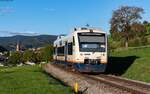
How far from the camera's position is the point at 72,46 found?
32.4m

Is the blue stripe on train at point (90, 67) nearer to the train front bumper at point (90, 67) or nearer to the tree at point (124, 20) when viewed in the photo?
the train front bumper at point (90, 67)

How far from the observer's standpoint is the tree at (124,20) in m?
86.9

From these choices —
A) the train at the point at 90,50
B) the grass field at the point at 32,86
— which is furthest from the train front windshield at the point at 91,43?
the grass field at the point at 32,86

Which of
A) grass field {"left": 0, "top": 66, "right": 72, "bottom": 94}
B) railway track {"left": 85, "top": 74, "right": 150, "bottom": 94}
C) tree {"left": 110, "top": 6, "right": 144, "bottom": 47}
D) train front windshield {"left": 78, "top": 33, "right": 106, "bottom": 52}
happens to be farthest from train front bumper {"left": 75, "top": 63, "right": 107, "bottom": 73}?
tree {"left": 110, "top": 6, "right": 144, "bottom": 47}

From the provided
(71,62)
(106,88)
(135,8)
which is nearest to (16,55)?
(135,8)

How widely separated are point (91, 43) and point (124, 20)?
60278mm

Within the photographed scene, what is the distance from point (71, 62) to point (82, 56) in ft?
8.89

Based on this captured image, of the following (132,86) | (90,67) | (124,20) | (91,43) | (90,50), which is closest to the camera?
(132,86)

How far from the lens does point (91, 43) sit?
30906mm

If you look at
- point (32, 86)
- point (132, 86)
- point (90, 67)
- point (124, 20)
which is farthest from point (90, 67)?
point (124, 20)

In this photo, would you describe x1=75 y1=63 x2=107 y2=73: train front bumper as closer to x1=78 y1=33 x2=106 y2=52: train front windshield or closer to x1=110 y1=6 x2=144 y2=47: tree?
x1=78 y1=33 x2=106 y2=52: train front windshield

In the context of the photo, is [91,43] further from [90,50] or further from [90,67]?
[90,67]

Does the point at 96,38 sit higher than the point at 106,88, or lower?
higher

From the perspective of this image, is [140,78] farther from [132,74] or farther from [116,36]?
[116,36]
